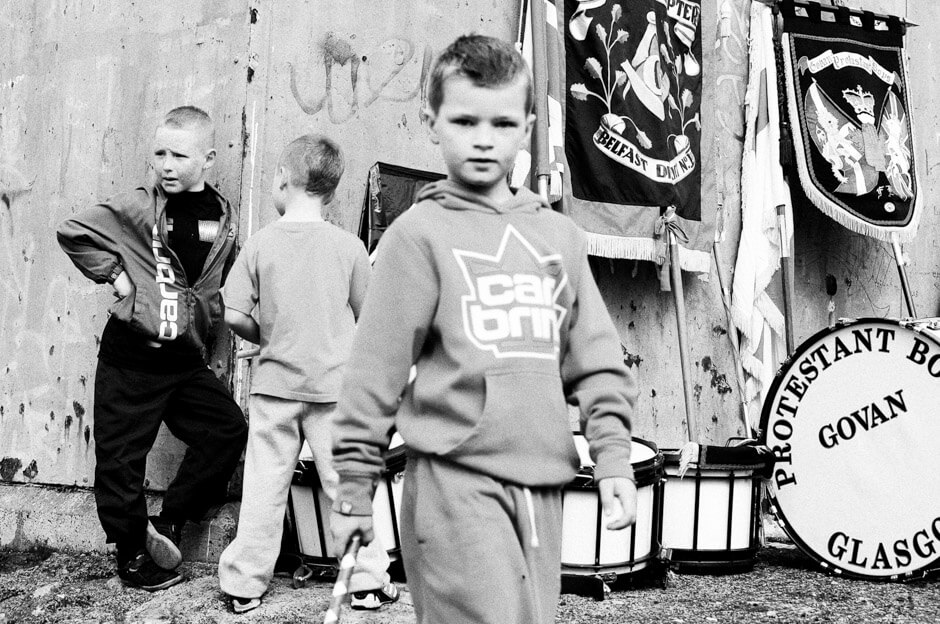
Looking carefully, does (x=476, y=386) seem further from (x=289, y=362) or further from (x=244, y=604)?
(x=244, y=604)

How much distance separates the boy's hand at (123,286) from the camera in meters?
3.72

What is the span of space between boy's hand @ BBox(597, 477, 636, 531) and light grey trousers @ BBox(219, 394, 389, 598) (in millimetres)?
1706

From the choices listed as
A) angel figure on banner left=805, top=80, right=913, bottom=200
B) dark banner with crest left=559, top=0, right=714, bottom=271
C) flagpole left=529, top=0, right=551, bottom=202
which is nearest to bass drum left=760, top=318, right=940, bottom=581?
dark banner with crest left=559, top=0, right=714, bottom=271

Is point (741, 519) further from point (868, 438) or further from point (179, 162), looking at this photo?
point (179, 162)

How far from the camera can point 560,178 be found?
456 centimetres

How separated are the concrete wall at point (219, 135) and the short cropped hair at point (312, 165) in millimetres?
500

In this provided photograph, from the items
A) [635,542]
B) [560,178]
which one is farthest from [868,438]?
[560,178]

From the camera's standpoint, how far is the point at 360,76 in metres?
4.35

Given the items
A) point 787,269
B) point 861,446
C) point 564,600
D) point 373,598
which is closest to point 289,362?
point 373,598

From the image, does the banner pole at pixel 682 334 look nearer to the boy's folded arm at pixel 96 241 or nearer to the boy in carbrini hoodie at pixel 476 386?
the boy's folded arm at pixel 96 241

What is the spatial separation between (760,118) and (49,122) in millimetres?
3381

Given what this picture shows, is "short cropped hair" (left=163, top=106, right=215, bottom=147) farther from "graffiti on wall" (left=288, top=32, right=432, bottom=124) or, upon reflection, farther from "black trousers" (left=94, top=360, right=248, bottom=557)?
"black trousers" (left=94, top=360, right=248, bottom=557)

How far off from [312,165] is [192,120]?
0.61 metres

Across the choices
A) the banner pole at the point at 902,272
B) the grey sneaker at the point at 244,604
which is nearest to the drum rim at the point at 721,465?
the grey sneaker at the point at 244,604
